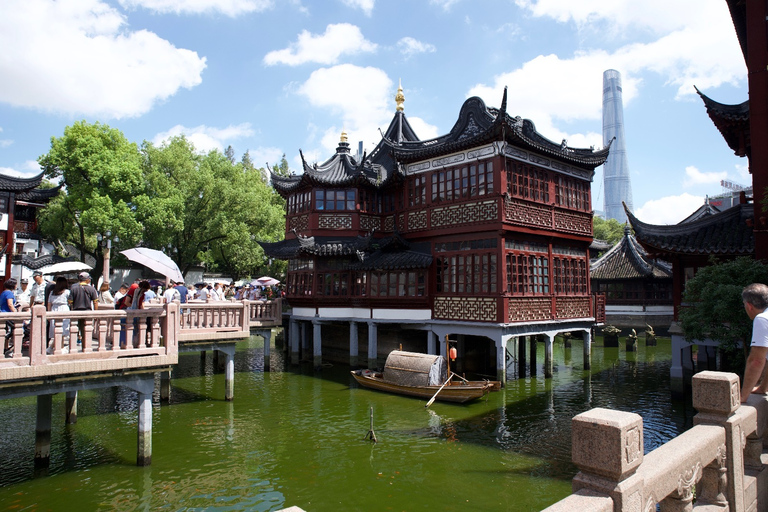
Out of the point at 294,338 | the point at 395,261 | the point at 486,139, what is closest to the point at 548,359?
the point at 395,261

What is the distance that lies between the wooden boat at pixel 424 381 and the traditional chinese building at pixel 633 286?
2474cm

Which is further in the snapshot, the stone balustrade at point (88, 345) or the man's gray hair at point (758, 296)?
the stone balustrade at point (88, 345)

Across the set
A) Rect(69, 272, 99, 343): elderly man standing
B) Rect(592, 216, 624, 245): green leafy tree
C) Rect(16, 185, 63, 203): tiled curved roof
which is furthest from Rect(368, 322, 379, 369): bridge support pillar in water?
Rect(592, 216, 624, 245): green leafy tree

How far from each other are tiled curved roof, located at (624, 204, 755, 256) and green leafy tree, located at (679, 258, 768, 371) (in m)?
1.66

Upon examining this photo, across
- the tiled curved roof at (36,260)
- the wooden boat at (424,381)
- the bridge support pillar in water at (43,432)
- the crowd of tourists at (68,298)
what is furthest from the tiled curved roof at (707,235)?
the tiled curved roof at (36,260)

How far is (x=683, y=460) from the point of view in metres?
4.71

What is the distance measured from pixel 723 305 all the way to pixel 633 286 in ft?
90.0

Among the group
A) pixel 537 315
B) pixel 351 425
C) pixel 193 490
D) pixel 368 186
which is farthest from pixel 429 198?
pixel 193 490

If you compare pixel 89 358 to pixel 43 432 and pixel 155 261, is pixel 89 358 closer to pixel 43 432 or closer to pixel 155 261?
pixel 43 432

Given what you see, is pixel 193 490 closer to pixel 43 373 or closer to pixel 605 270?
pixel 43 373

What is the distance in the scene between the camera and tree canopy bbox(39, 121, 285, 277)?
108 feet

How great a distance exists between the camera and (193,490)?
10.1 meters

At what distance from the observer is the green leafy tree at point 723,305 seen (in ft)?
41.5

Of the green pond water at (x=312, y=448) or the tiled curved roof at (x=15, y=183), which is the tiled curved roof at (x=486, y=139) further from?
the tiled curved roof at (x=15, y=183)
